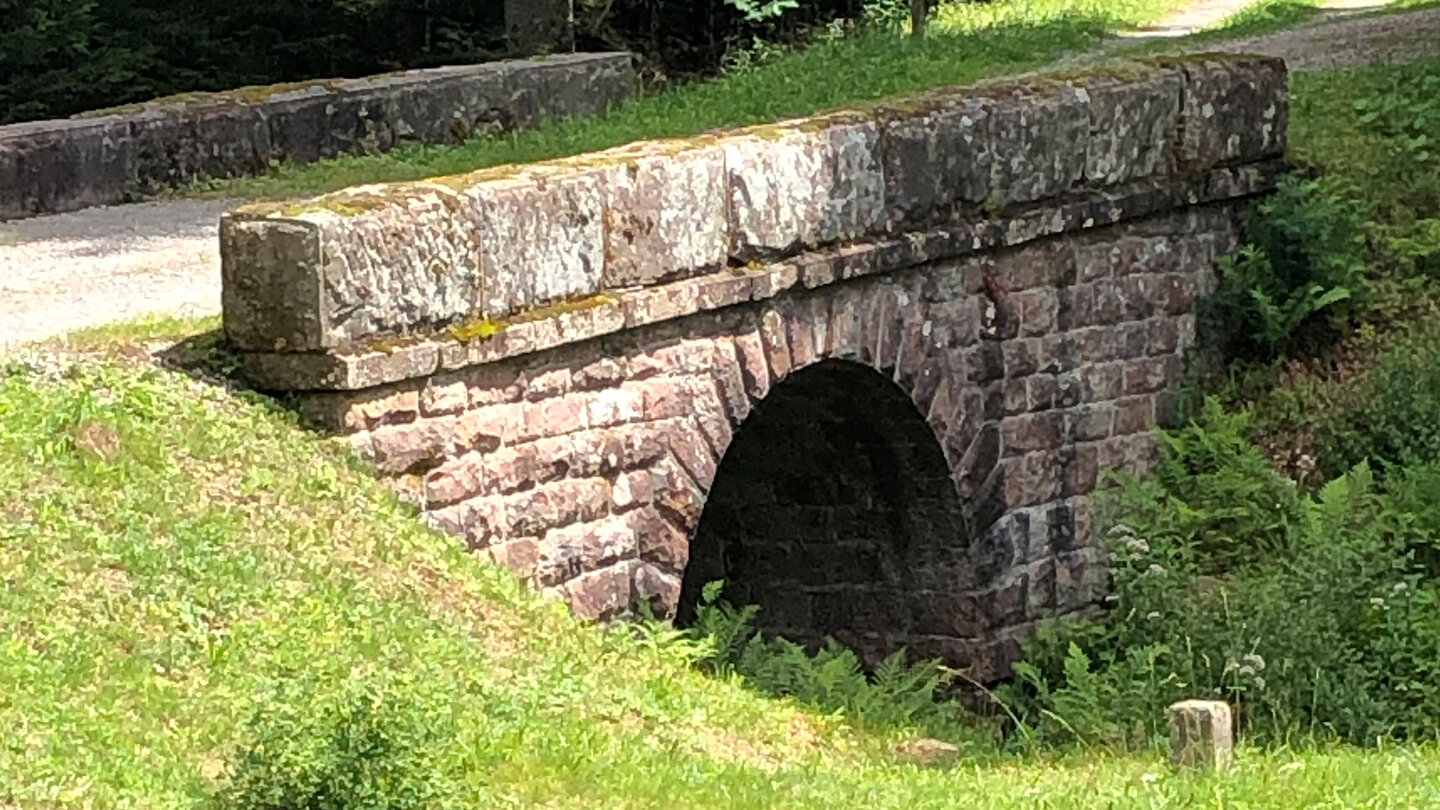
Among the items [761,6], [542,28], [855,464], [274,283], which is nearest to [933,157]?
[855,464]

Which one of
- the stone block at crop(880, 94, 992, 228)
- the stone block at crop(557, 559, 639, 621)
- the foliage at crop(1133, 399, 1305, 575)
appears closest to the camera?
the stone block at crop(557, 559, 639, 621)

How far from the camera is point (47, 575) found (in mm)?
6270

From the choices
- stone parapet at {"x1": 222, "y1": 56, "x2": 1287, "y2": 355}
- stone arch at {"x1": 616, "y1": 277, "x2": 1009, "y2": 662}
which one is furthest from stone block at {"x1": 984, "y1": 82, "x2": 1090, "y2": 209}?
stone arch at {"x1": 616, "y1": 277, "x2": 1009, "y2": 662}

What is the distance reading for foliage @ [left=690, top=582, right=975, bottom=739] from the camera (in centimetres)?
903

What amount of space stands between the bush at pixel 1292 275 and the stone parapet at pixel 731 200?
1.20 feet

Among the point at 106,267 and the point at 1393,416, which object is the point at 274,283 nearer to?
the point at 106,267

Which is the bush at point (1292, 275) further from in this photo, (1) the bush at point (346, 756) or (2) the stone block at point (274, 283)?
(1) the bush at point (346, 756)

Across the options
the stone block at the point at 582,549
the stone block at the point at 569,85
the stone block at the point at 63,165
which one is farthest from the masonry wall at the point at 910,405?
the stone block at the point at 569,85

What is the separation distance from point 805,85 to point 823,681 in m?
8.94

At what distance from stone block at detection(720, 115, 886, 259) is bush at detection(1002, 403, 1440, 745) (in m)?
2.29

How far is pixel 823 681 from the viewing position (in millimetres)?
9289

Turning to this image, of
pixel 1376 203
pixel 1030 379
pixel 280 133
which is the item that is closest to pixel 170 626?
pixel 1030 379

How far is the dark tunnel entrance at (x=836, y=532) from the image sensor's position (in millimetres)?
11430

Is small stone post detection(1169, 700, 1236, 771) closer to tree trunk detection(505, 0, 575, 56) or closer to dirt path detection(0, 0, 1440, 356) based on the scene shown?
dirt path detection(0, 0, 1440, 356)
